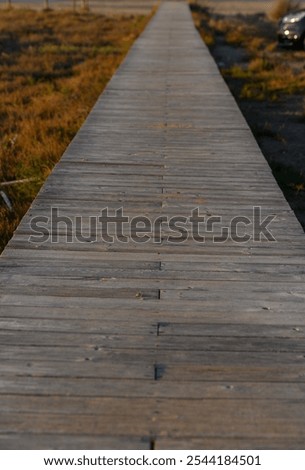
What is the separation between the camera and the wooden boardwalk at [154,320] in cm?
266

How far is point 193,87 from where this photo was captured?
1073 centimetres

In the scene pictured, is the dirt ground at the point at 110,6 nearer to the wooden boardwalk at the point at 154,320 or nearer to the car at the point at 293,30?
the car at the point at 293,30

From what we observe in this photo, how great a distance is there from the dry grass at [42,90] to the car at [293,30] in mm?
5036

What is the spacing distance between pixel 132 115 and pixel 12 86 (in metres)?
7.89

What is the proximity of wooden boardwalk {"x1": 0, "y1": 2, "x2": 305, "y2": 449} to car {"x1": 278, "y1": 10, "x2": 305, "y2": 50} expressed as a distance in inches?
535

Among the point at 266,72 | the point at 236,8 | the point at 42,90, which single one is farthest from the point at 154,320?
the point at 236,8

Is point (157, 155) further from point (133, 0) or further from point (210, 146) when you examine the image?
point (133, 0)

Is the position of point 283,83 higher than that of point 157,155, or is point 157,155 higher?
point 157,155

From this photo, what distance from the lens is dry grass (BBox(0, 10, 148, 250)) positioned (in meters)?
8.05

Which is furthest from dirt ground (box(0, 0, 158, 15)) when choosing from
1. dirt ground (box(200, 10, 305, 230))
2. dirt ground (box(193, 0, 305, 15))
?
dirt ground (box(200, 10, 305, 230))

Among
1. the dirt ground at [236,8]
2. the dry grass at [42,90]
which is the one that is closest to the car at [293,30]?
the dry grass at [42,90]
